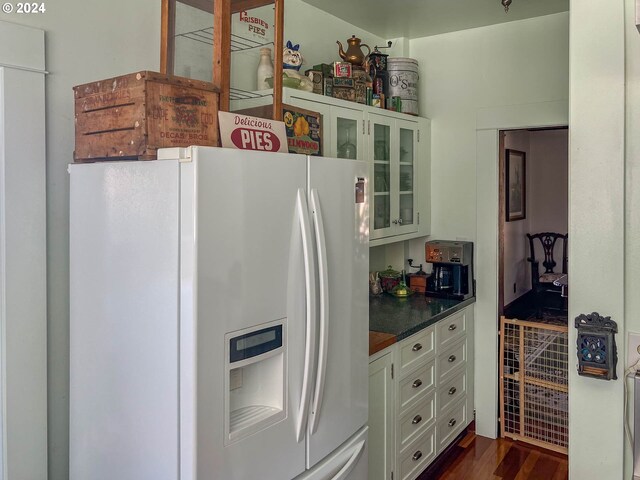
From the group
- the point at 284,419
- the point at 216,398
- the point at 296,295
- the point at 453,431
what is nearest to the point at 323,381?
the point at 284,419

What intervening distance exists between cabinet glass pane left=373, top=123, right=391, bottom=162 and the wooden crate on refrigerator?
1.63 metres

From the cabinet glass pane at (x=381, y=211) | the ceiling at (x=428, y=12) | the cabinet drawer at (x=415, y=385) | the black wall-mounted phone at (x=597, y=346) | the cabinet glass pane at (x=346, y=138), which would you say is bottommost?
the cabinet drawer at (x=415, y=385)

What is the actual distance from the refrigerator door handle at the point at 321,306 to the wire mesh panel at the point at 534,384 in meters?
2.14

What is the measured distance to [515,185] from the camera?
17.1 feet

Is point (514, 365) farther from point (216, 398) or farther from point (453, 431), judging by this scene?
point (216, 398)

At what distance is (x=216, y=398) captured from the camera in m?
1.43

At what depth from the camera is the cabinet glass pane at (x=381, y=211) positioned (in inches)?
129

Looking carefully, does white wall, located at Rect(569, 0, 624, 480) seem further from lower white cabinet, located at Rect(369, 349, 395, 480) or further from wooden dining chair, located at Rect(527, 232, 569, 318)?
wooden dining chair, located at Rect(527, 232, 569, 318)

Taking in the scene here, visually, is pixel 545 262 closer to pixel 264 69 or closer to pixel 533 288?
pixel 533 288

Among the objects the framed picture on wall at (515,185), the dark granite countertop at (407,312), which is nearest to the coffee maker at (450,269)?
the dark granite countertop at (407,312)

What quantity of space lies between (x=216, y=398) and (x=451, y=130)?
112 inches

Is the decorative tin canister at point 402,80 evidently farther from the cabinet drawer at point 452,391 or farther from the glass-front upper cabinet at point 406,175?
the cabinet drawer at point 452,391

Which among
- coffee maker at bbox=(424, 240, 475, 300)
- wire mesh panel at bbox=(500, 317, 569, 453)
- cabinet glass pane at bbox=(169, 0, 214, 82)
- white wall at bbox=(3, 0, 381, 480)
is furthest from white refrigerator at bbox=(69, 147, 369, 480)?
wire mesh panel at bbox=(500, 317, 569, 453)

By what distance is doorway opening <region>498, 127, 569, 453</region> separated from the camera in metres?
3.50
